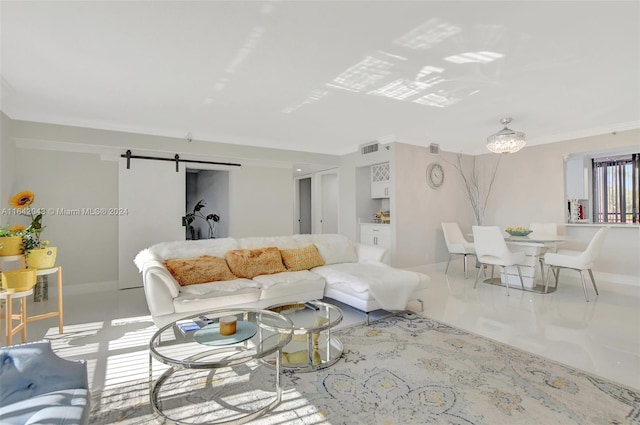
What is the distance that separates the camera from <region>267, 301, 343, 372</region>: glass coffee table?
91.2 inches

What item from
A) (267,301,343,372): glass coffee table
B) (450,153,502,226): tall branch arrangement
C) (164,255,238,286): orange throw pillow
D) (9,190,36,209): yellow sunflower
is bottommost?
(267,301,343,372): glass coffee table

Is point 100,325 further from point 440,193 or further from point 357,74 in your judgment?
point 440,193

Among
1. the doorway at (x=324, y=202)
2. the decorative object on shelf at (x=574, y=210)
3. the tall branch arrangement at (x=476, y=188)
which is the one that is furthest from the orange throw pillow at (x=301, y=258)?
the decorative object on shelf at (x=574, y=210)

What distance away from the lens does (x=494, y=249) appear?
444 cm

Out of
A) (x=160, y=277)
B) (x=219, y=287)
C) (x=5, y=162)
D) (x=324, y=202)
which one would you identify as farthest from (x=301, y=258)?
(x=324, y=202)

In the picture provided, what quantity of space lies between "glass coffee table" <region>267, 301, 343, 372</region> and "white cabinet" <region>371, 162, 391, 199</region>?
12.0ft

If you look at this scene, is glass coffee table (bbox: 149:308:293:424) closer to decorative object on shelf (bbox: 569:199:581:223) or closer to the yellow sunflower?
the yellow sunflower

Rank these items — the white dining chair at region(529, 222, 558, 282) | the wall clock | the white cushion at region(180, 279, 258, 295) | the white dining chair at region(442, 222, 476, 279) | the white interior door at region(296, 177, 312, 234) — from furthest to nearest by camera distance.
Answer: the white interior door at region(296, 177, 312, 234)
the wall clock
the white dining chair at region(442, 222, 476, 279)
the white dining chair at region(529, 222, 558, 282)
the white cushion at region(180, 279, 258, 295)

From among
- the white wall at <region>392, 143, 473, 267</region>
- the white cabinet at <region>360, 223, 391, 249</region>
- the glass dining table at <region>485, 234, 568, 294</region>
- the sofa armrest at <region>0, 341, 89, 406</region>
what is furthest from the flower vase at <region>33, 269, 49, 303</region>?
the glass dining table at <region>485, 234, 568, 294</region>

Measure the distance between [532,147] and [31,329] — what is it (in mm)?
7627

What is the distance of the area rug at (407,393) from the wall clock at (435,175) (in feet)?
13.0

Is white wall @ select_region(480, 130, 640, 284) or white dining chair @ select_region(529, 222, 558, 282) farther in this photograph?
white dining chair @ select_region(529, 222, 558, 282)

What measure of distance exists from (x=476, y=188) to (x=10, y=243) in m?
7.25

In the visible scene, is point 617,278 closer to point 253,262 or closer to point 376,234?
point 376,234
